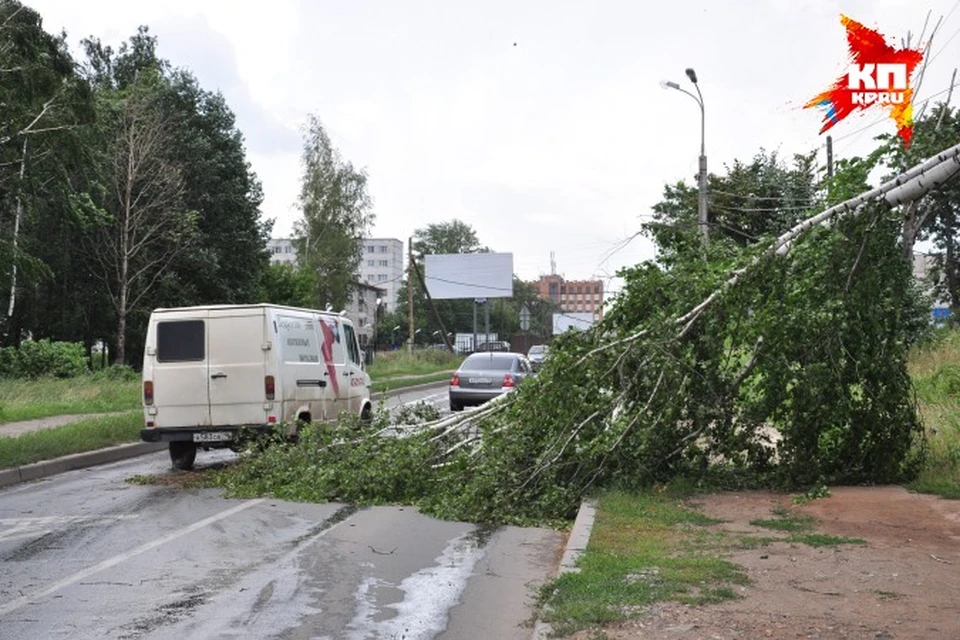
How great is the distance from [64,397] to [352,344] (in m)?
11.3

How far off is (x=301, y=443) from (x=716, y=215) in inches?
940

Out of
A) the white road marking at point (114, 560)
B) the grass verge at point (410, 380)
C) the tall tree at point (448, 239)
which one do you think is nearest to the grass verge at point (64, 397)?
the grass verge at point (410, 380)

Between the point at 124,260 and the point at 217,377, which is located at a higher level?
the point at 124,260

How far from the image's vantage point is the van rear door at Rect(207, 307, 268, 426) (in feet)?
45.8

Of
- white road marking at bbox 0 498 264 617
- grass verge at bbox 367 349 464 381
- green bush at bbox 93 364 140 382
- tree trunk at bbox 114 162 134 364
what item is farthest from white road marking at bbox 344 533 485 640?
grass verge at bbox 367 349 464 381

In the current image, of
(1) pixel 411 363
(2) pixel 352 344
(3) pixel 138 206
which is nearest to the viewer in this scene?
(2) pixel 352 344

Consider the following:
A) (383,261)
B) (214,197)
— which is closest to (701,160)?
(214,197)

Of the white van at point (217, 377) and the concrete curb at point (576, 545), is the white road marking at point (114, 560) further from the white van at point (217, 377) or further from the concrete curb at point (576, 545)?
the concrete curb at point (576, 545)

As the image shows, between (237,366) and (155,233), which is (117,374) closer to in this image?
(155,233)

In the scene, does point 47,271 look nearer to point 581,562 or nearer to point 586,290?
point 581,562

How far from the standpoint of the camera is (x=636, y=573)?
265 inches

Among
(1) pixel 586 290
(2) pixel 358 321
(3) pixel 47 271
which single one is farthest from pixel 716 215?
(1) pixel 586 290

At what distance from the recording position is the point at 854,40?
13648mm

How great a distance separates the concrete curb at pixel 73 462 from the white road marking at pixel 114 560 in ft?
13.2
